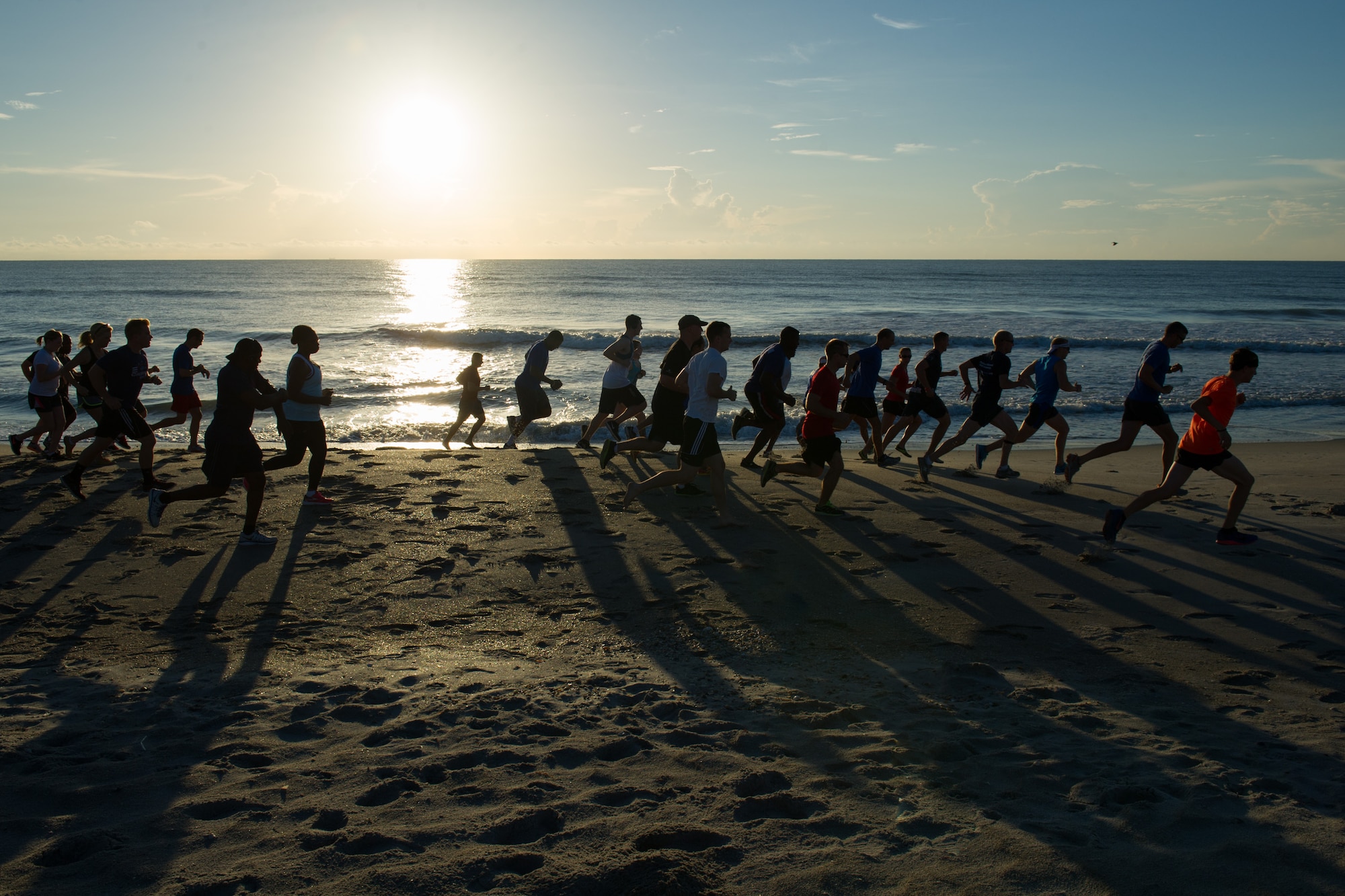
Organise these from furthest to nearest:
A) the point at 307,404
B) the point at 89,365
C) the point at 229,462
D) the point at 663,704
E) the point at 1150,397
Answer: the point at 89,365 < the point at 1150,397 < the point at 307,404 < the point at 229,462 < the point at 663,704

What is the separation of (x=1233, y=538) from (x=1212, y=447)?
3.01 feet

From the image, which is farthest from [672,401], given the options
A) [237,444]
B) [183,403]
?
[183,403]

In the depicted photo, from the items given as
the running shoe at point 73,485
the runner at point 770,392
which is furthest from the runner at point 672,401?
the running shoe at point 73,485

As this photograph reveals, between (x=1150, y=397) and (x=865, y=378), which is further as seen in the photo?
(x=865, y=378)

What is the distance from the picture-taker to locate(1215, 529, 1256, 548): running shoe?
646cm

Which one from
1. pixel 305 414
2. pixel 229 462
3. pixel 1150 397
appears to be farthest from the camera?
pixel 1150 397

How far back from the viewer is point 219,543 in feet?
21.0

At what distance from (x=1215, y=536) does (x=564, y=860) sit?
6.32 metres

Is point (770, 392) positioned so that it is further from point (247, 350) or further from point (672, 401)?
point (247, 350)

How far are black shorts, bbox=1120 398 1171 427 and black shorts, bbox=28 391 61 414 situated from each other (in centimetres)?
1189

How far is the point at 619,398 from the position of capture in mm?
10008

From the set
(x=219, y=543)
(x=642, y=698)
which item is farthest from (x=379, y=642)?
(x=219, y=543)

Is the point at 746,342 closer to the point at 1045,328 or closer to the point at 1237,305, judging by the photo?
the point at 1045,328

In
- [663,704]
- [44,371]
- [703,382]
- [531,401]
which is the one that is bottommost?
[663,704]
